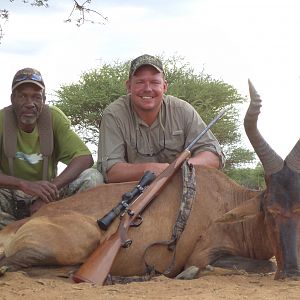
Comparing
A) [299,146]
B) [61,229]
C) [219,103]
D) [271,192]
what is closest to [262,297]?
[271,192]

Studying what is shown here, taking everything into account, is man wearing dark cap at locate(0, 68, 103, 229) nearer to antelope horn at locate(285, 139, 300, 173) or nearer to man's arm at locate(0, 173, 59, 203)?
man's arm at locate(0, 173, 59, 203)

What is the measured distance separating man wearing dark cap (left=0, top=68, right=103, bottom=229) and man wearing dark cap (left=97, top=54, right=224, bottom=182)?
0.98 feet

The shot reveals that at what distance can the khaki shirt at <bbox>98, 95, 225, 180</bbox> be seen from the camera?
6723 mm

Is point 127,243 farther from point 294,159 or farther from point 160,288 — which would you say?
point 294,159

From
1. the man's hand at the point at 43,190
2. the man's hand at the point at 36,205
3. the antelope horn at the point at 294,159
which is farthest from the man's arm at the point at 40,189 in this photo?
the antelope horn at the point at 294,159

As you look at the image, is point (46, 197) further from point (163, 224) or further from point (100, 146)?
point (163, 224)

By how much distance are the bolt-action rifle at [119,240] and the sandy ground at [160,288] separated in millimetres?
123

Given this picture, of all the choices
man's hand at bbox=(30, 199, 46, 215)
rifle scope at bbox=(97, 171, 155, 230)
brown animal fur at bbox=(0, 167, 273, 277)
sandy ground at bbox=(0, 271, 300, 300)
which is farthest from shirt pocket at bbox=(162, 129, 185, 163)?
sandy ground at bbox=(0, 271, 300, 300)

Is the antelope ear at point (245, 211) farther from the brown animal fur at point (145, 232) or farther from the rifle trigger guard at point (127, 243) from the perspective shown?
the rifle trigger guard at point (127, 243)

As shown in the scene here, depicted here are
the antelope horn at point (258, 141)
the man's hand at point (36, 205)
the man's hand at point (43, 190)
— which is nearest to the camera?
the antelope horn at point (258, 141)

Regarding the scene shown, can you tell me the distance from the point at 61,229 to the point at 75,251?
0.22 metres

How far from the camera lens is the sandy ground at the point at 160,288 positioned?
162 inches

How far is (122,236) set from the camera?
17.2 ft

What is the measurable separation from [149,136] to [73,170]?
0.83m
